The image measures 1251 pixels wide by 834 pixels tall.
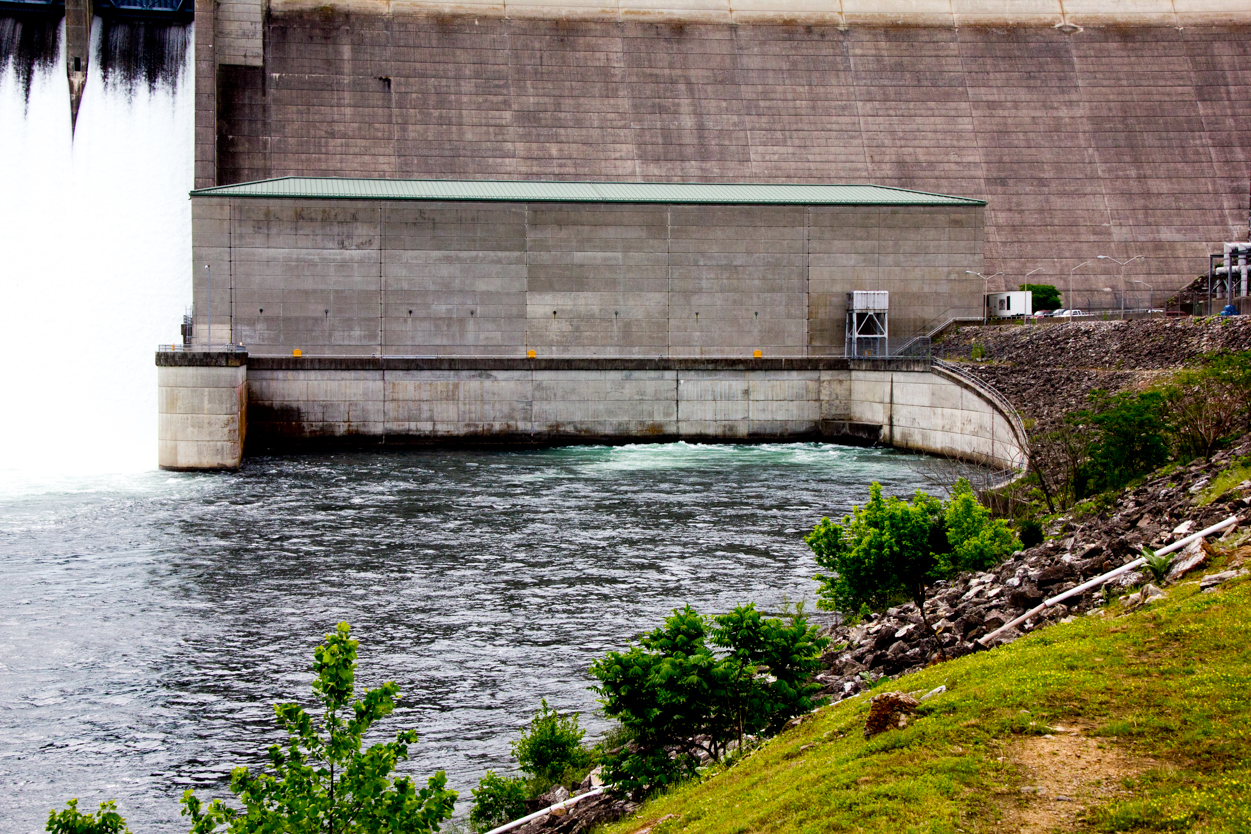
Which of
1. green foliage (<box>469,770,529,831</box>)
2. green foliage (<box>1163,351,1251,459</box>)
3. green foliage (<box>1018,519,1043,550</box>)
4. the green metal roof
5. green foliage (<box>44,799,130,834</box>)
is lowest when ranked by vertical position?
green foliage (<box>469,770,529,831</box>)

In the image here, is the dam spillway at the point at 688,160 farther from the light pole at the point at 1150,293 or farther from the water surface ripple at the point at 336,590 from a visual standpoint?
the water surface ripple at the point at 336,590

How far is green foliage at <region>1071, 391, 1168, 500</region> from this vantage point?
23.8 m

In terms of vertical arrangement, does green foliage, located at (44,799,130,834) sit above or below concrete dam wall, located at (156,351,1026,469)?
below

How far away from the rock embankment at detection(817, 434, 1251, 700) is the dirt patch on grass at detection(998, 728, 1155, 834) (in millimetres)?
4108

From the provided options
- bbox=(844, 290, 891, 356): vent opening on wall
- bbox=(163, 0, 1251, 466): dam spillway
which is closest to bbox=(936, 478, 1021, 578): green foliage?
bbox=(163, 0, 1251, 466): dam spillway

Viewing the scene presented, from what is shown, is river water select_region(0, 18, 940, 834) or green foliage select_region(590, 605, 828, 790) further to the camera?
river water select_region(0, 18, 940, 834)

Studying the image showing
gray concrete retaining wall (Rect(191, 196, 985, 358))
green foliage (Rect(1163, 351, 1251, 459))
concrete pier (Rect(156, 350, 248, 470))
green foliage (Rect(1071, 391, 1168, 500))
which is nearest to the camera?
green foliage (Rect(1163, 351, 1251, 459))

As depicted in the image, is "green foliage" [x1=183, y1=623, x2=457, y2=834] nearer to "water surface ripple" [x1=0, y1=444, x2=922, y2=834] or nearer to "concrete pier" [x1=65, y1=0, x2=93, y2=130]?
"water surface ripple" [x1=0, y1=444, x2=922, y2=834]

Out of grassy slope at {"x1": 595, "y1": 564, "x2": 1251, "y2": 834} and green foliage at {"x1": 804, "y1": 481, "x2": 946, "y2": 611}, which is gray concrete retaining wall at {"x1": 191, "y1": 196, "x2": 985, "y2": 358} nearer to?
green foliage at {"x1": 804, "y1": 481, "x2": 946, "y2": 611}

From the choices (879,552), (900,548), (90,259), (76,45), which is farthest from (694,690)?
(76,45)

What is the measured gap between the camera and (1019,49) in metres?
68.0

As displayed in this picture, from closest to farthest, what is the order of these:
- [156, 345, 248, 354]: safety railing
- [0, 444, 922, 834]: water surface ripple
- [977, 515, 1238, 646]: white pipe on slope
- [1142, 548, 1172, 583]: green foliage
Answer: [1142, 548, 1172, 583]: green foliage < [977, 515, 1238, 646]: white pipe on slope < [0, 444, 922, 834]: water surface ripple < [156, 345, 248, 354]: safety railing

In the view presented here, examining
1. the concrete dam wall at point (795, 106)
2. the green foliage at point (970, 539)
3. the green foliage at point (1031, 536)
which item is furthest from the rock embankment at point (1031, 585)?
the concrete dam wall at point (795, 106)

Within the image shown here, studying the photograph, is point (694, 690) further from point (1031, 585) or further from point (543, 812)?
point (1031, 585)
